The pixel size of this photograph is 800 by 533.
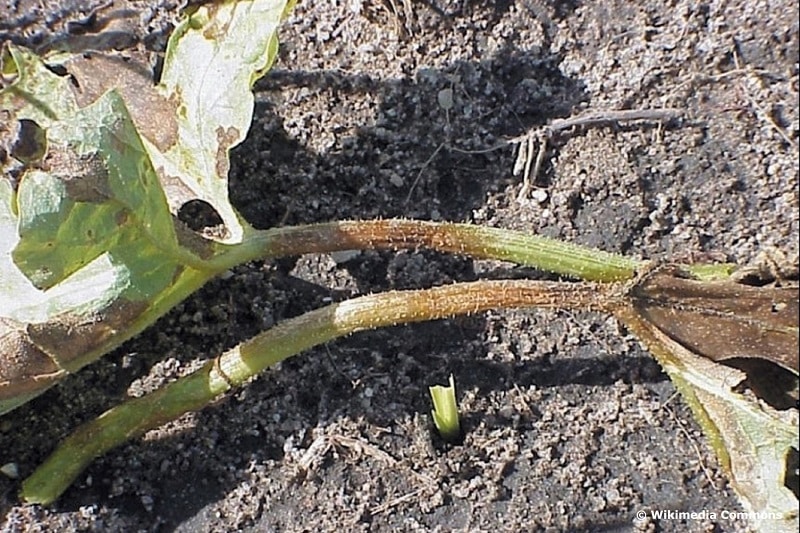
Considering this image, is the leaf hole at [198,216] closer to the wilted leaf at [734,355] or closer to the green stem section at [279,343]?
the green stem section at [279,343]

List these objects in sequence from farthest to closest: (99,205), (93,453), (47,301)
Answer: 1. (93,453)
2. (47,301)
3. (99,205)

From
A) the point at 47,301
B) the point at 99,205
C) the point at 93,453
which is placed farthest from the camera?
the point at 93,453

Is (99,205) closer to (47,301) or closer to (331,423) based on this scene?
(47,301)

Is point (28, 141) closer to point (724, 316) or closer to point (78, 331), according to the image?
point (78, 331)

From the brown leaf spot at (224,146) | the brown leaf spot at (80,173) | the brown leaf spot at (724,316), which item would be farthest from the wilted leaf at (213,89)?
the brown leaf spot at (724,316)

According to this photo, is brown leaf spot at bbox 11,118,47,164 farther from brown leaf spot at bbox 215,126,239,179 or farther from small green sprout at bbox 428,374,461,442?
small green sprout at bbox 428,374,461,442

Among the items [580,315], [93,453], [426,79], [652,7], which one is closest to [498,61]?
[426,79]

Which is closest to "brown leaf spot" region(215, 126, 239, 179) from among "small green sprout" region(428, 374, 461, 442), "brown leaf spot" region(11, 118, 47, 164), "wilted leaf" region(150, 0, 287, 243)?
"wilted leaf" region(150, 0, 287, 243)

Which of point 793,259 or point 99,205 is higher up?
point 99,205
